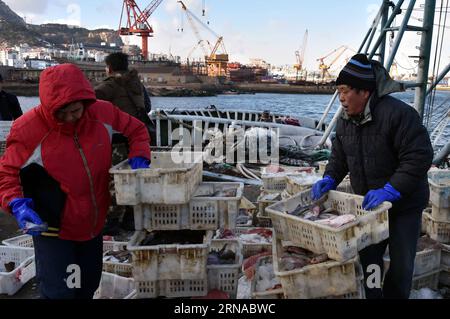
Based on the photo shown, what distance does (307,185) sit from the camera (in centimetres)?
484

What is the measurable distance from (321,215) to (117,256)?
2346 millimetres

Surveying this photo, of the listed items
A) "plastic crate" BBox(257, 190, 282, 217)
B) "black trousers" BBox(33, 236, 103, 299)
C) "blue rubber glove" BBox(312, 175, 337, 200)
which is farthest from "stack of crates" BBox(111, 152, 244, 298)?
"plastic crate" BBox(257, 190, 282, 217)

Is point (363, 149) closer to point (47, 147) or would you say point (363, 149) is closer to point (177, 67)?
point (47, 147)

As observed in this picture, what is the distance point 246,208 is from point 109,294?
2.71 metres

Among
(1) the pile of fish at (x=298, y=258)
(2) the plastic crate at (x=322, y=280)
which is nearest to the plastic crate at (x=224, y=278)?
(1) the pile of fish at (x=298, y=258)

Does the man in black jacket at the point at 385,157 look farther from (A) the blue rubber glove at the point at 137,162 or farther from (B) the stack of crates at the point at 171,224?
(A) the blue rubber glove at the point at 137,162

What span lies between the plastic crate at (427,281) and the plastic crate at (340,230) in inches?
54.9

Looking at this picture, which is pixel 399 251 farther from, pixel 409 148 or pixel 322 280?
pixel 409 148

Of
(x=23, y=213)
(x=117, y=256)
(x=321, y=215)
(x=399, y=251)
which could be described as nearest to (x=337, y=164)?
(x=321, y=215)

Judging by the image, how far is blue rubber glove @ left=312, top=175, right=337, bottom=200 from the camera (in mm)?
3164

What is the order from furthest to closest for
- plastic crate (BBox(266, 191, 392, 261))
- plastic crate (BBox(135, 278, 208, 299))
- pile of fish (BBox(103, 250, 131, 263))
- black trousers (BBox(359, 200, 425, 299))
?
pile of fish (BBox(103, 250, 131, 263)) < plastic crate (BBox(135, 278, 208, 299)) < black trousers (BBox(359, 200, 425, 299)) < plastic crate (BBox(266, 191, 392, 261))

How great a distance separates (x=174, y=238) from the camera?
3416 millimetres

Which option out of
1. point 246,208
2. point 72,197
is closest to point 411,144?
point 72,197

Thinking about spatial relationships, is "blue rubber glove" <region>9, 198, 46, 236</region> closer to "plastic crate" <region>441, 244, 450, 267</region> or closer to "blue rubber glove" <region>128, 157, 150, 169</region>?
"blue rubber glove" <region>128, 157, 150, 169</region>
